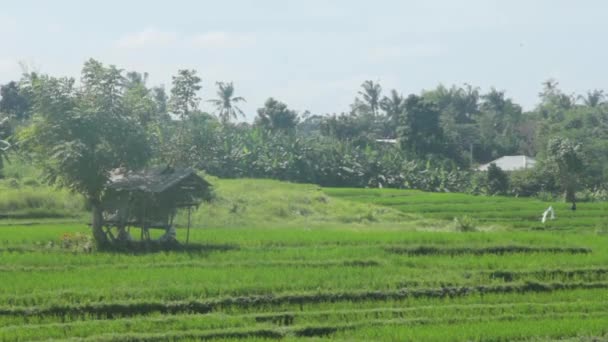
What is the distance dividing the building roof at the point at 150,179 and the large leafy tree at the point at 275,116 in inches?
1323

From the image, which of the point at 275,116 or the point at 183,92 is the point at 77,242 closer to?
the point at 183,92

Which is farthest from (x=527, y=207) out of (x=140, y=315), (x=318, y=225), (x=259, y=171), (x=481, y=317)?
(x=140, y=315)

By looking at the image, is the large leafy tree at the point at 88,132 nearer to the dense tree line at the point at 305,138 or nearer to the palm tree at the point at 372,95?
the dense tree line at the point at 305,138

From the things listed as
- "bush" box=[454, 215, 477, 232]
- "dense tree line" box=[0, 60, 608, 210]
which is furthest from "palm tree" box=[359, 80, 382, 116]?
"bush" box=[454, 215, 477, 232]

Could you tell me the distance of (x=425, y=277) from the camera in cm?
1599

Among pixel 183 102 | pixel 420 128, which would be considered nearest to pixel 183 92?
pixel 183 102

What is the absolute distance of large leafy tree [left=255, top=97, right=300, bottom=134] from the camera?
5403 centimetres

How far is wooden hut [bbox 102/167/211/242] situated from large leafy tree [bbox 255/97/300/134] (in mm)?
33698

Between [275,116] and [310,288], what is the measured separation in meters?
39.8

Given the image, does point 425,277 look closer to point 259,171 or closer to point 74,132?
point 74,132

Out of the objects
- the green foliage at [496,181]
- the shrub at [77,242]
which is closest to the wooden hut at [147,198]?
the shrub at [77,242]

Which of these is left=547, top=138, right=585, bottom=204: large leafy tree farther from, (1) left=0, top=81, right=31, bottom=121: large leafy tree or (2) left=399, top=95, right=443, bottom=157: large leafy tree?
(1) left=0, top=81, right=31, bottom=121: large leafy tree

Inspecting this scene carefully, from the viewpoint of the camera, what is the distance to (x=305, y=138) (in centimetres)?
4497

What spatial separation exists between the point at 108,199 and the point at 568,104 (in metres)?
53.1
